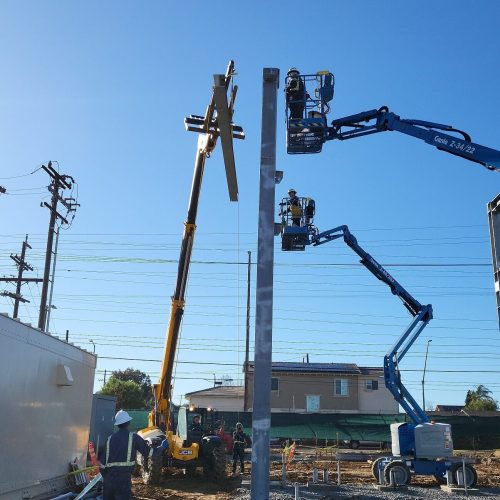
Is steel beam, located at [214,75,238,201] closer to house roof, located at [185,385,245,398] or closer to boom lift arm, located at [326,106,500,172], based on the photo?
boom lift arm, located at [326,106,500,172]

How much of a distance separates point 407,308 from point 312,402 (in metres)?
35.5

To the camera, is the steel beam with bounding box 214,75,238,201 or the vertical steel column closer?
the vertical steel column

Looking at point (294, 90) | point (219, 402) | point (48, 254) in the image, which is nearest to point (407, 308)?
point (294, 90)

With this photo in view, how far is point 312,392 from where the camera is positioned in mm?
52750

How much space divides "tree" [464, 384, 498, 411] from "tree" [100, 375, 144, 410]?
123 ft

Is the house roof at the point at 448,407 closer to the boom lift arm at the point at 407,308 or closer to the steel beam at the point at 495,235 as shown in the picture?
the boom lift arm at the point at 407,308

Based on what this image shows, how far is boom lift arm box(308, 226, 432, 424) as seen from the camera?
58.3 ft

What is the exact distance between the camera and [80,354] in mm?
11781

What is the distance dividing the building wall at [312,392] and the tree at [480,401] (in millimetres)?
22844

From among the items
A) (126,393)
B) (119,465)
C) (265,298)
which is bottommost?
(119,465)

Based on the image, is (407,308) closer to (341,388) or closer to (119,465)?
(119,465)

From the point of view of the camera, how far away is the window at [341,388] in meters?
52.8

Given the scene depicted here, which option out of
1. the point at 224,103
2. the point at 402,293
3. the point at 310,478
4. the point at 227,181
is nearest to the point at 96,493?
the point at 227,181

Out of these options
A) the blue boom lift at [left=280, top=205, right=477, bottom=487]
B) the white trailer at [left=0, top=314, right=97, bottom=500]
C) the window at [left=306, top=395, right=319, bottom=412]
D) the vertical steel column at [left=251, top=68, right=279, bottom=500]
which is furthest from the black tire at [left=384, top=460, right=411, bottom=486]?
the window at [left=306, top=395, right=319, bottom=412]
